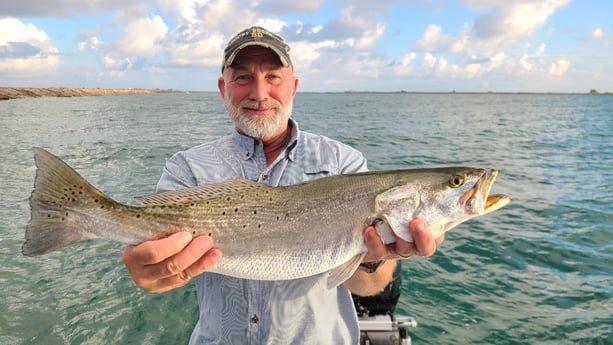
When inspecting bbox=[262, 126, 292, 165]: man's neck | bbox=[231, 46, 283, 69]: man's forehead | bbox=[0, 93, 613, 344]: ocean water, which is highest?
bbox=[231, 46, 283, 69]: man's forehead

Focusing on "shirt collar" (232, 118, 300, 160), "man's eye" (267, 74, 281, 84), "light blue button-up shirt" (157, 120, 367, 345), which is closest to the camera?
"light blue button-up shirt" (157, 120, 367, 345)

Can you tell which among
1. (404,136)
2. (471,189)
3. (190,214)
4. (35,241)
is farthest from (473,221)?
(404,136)

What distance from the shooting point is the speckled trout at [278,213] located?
3.18m

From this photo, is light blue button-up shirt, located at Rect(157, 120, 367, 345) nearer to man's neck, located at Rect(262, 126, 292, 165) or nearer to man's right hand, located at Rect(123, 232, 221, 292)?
man's neck, located at Rect(262, 126, 292, 165)

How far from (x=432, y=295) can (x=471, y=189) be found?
5.01 m

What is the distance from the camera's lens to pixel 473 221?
1140 centimetres

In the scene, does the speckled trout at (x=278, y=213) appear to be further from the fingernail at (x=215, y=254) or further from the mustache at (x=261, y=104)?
the mustache at (x=261, y=104)

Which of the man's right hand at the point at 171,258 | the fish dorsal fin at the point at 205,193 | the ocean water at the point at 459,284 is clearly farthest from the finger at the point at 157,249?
the ocean water at the point at 459,284

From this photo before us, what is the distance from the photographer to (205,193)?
336 centimetres

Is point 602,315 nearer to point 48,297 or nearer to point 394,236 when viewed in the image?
point 394,236

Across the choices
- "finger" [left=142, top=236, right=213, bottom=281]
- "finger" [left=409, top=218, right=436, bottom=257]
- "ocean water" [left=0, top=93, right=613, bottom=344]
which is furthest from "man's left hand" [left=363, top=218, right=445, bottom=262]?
"ocean water" [left=0, top=93, right=613, bottom=344]

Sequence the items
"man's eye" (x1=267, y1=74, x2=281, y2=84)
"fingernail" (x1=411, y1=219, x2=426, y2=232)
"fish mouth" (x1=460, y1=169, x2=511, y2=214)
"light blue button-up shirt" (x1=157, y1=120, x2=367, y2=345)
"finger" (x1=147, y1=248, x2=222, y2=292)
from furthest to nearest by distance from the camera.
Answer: "man's eye" (x1=267, y1=74, x2=281, y2=84) < "fish mouth" (x1=460, y1=169, x2=511, y2=214) < "light blue button-up shirt" (x1=157, y1=120, x2=367, y2=345) < "fingernail" (x1=411, y1=219, x2=426, y2=232) < "finger" (x1=147, y1=248, x2=222, y2=292)

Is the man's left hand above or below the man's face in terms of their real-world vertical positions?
below

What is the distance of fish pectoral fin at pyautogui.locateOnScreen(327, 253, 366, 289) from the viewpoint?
3.19m
